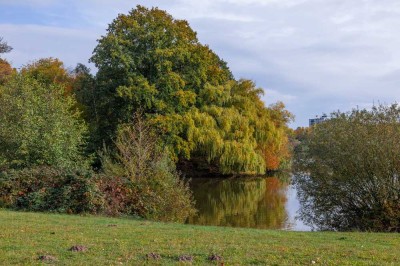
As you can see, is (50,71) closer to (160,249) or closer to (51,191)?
(51,191)

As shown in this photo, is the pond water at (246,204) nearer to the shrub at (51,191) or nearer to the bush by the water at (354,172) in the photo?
the bush by the water at (354,172)

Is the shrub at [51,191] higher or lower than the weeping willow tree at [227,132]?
lower

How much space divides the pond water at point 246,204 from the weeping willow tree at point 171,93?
197cm

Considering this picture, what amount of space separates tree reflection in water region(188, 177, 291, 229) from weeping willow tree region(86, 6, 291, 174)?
72.1 inches

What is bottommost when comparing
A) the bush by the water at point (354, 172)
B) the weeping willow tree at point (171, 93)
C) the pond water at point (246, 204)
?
the pond water at point (246, 204)

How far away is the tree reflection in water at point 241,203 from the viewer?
23.6 meters

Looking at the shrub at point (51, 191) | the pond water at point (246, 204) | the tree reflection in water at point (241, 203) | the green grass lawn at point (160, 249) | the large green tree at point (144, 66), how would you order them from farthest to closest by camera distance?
the large green tree at point (144, 66)
the tree reflection in water at point (241, 203)
the pond water at point (246, 204)
the shrub at point (51, 191)
the green grass lawn at point (160, 249)

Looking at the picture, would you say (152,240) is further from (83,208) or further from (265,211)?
(265,211)

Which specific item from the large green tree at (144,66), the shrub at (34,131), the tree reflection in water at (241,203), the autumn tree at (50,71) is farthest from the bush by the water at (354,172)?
the autumn tree at (50,71)

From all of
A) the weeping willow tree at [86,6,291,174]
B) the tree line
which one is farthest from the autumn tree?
the weeping willow tree at [86,6,291,174]

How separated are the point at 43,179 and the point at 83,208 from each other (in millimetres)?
2336

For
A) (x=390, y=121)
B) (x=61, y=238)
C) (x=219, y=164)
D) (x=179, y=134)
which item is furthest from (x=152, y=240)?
(x=219, y=164)

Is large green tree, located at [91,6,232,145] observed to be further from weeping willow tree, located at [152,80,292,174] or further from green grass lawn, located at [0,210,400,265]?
green grass lawn, located at [0,210,400,265]

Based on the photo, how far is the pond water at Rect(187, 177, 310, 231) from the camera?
76.5 feet
